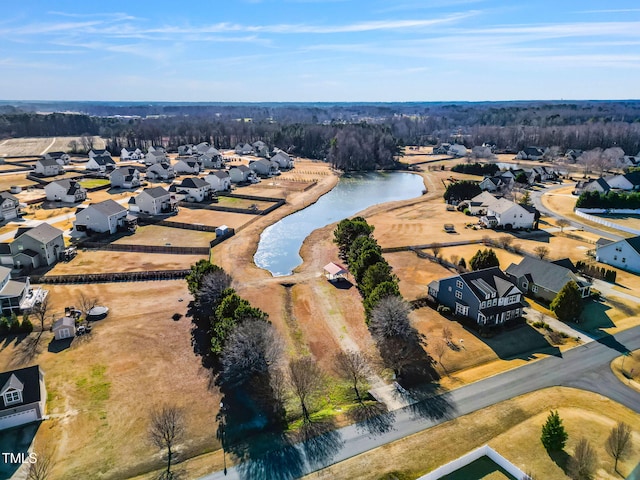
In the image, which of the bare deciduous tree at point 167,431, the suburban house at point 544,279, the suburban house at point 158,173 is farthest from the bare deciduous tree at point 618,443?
the suburban house at point 158,173

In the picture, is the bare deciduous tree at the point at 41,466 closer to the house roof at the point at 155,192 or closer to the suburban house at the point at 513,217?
the house roof at the point at 155,192

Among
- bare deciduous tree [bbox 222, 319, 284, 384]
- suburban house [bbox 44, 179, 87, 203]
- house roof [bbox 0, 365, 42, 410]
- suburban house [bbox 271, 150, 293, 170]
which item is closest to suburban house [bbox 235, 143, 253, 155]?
suburban house [bbox 271, 150, 293, 170]

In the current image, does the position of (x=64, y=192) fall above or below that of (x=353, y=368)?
above

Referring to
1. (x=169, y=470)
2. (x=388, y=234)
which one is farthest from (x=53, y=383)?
(x=388, y=234)

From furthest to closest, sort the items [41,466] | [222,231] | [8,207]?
[8,207] < [222,231] < [41,466]

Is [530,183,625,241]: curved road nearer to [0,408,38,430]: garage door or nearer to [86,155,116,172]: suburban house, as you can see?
[0,408,38,430]: garage door

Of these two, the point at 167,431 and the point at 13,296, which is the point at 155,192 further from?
the point at 167,431

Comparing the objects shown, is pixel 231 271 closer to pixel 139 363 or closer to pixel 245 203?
pixel 139 363

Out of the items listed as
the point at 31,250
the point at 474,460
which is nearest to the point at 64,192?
the point at 31,250
